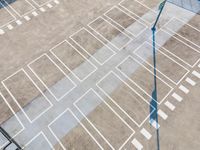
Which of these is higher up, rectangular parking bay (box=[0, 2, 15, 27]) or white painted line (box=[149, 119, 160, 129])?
rectangular parking bay (box=[0, 2, 15, 27])

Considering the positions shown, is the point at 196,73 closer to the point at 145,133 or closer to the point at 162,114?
the point at 162,114

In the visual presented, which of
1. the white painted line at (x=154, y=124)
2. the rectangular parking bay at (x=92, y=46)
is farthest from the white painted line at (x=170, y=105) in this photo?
the rectangular parking bay at (x=92, y=46)

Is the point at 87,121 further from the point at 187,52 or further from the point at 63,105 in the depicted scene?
the point at 187,52

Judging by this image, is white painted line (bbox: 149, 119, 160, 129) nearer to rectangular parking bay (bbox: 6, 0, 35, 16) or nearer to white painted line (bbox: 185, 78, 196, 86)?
white painted line (bbox: 185, 78, 196, 86)

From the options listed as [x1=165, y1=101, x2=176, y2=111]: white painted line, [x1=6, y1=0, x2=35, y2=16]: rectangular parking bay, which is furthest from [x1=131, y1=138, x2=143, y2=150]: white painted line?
[x1=6, y1=0, x2=35, y2=16]: rectangular parking bay

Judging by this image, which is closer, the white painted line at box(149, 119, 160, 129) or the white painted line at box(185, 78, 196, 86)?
the white painted line at box(149, 119, 160, 129)

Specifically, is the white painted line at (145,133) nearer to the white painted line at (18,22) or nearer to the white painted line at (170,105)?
the white painted line at (170,105)
